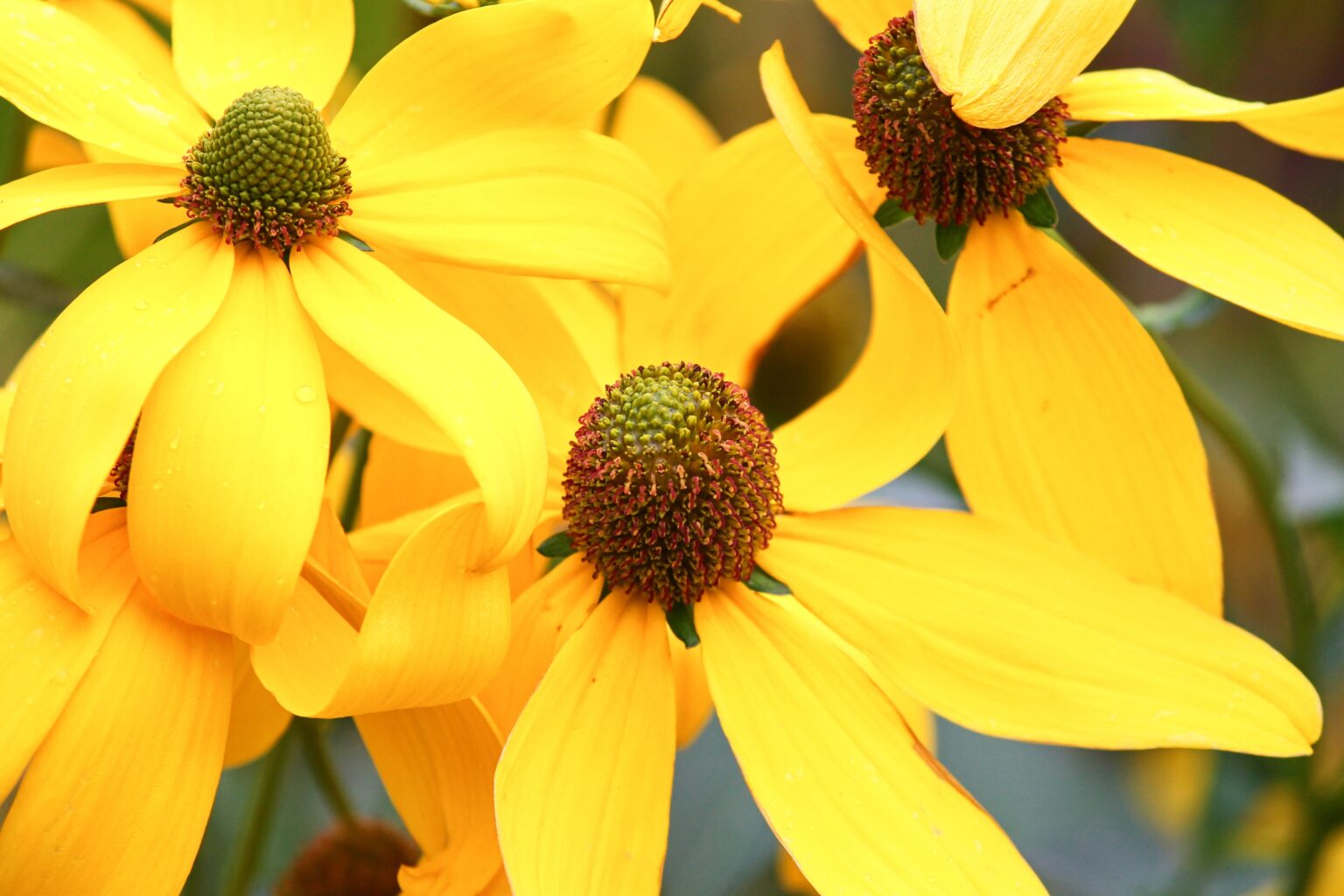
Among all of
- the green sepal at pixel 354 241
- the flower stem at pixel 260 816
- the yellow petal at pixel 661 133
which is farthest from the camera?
the yellow petal at pixel 661 133

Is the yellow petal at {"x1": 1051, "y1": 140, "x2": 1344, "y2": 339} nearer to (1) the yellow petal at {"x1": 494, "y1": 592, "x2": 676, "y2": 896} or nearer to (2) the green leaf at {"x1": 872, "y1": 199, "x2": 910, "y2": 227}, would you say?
(2) the green leaf at {"x1": 872, "y1": 199, "x2": 910, "y2": 227}

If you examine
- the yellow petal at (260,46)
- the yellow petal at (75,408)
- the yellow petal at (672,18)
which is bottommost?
the yellow petal at (75,408)

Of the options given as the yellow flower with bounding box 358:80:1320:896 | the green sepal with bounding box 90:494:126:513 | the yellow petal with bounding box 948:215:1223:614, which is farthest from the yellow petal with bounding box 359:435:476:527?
the yellow petal with bounding box 948:215:1223:614

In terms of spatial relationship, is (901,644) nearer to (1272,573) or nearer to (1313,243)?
(1313,243)

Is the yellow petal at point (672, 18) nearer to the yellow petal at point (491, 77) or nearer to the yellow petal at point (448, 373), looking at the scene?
the yellow petal at point (491, 77)

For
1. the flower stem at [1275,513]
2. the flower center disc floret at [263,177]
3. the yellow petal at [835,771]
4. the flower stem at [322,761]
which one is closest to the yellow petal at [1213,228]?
the flower stem at [1275,513]

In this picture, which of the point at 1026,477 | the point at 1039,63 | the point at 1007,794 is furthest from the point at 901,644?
the point at 1007,794

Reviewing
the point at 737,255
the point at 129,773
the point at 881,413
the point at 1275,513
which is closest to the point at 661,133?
the point at 737,255

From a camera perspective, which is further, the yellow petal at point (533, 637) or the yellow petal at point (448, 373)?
the yellow petal at point (533, 637)
